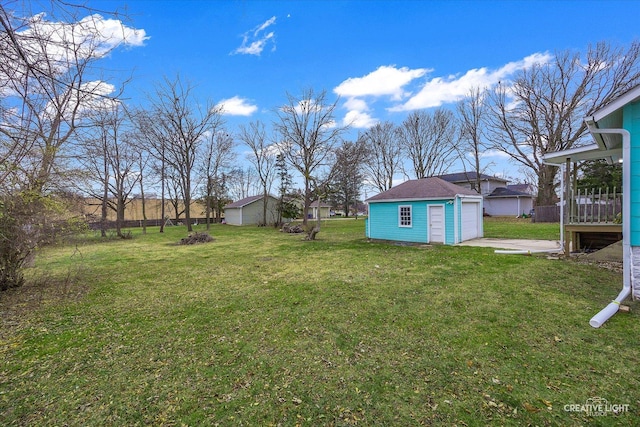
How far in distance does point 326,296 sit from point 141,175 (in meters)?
22.0

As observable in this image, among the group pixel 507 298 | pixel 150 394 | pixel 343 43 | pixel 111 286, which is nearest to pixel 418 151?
pixel 343 43

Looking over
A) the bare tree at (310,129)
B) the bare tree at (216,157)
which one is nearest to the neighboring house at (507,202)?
the bare tree at (310,129)

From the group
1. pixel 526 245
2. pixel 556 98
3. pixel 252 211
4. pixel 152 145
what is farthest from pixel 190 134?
pixel 556 98

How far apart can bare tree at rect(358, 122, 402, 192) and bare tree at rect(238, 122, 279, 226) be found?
1003 centimetres

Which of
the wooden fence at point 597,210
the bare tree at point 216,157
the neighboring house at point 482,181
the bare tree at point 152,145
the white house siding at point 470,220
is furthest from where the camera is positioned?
the neighboring house at point 482,181

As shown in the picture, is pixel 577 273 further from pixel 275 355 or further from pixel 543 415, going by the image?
pixel 275 355

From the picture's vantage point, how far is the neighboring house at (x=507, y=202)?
28.6 meters

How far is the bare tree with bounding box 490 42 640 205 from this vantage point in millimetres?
17750

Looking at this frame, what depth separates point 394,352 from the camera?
126 inches

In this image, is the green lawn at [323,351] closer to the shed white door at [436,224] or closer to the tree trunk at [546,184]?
the shed white door at [436,224]

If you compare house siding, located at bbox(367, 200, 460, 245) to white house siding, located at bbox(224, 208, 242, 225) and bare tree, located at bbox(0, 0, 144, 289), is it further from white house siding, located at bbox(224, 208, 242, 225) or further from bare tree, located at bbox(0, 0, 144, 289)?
white house siding, located at bbox(224, 208, 242, 225)

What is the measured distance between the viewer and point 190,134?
74.4 ft

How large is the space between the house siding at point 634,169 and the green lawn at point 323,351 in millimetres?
1143

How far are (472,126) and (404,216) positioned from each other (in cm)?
1855
